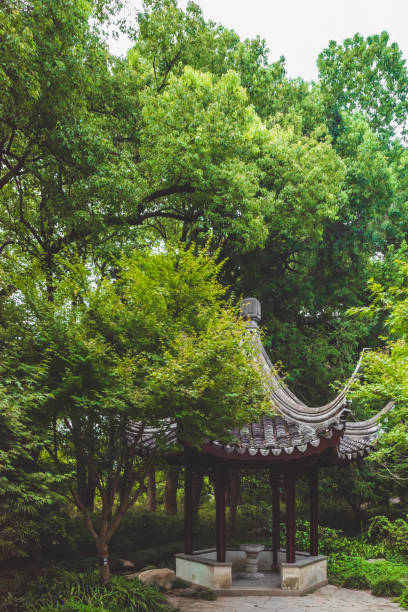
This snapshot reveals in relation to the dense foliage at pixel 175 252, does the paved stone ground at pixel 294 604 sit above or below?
below

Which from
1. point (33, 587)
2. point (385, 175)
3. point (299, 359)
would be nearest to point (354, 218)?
point (385, 175)

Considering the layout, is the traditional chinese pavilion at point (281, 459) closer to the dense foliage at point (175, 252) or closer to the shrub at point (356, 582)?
the shrub at point (356, 582)

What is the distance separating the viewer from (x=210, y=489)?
1758 centimetres

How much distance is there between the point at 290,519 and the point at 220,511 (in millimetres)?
1350

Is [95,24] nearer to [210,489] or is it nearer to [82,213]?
[82,213]

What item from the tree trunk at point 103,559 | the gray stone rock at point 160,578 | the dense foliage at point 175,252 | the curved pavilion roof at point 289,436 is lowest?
the gray stone rock at point 160,578

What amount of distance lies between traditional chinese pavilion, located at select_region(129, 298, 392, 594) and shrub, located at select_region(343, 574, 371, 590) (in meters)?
0.44

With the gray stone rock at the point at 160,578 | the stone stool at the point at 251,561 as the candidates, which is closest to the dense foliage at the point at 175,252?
the gray stone rock at the point at 160,578

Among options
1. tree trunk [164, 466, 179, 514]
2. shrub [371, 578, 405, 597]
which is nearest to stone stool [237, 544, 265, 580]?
shrub [371, 578, 405, 597]

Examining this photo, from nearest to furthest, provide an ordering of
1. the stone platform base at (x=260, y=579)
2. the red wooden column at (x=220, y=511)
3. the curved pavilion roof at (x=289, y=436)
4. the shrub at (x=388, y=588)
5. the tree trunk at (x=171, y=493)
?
the curved pavilion roof at (x=289, y=436) → the stone platform base at (x=260, y=579) → the red wooden column at (x=220, y=511) → the shrub at (x=388, y=588) → the tree trunk at (x=171, y=493)

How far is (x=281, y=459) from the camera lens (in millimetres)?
8703

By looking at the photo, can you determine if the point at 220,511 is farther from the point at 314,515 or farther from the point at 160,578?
the point at 314,515

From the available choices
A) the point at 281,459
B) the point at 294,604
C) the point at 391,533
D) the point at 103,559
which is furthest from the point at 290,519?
the point at 391,533

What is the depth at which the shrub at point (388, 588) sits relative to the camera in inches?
369
